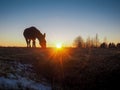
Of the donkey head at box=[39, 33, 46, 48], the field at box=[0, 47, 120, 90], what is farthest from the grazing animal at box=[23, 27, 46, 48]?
the field at box=[0, 47, 120, 90]

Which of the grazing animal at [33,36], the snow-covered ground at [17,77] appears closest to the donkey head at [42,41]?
the grazing animal at [33,36]

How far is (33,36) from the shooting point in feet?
120

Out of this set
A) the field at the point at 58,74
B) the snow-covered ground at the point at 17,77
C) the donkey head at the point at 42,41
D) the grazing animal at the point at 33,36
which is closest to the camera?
the snow-covered ground at the point at 17,77

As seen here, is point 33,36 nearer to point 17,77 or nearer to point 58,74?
point 58,74

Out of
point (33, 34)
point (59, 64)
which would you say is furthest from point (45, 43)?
point (59, 64)

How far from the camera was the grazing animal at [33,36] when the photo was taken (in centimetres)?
3622

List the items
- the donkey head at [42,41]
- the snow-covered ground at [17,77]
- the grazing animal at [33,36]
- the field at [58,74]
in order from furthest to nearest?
the donkey head at [42,41], the grazing animal at [33,36], the field at [58,74], the snow-covered ground at [17,77]

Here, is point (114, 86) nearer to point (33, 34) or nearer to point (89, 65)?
point (89, 65)

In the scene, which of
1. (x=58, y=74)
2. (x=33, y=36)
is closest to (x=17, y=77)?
(x=58, y=74)

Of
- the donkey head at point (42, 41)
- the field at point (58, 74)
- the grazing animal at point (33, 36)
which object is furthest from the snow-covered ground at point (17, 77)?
the donkey head at point (42, 41)

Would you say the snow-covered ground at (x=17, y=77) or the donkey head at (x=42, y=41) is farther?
the donkey head at (x=42, y=41)

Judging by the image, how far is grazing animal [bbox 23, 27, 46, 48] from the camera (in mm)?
36219

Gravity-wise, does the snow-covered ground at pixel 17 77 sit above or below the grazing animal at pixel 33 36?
below

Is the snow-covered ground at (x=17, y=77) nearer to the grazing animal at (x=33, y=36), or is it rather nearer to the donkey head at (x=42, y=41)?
the grazing animal at (x=33, y=36)
